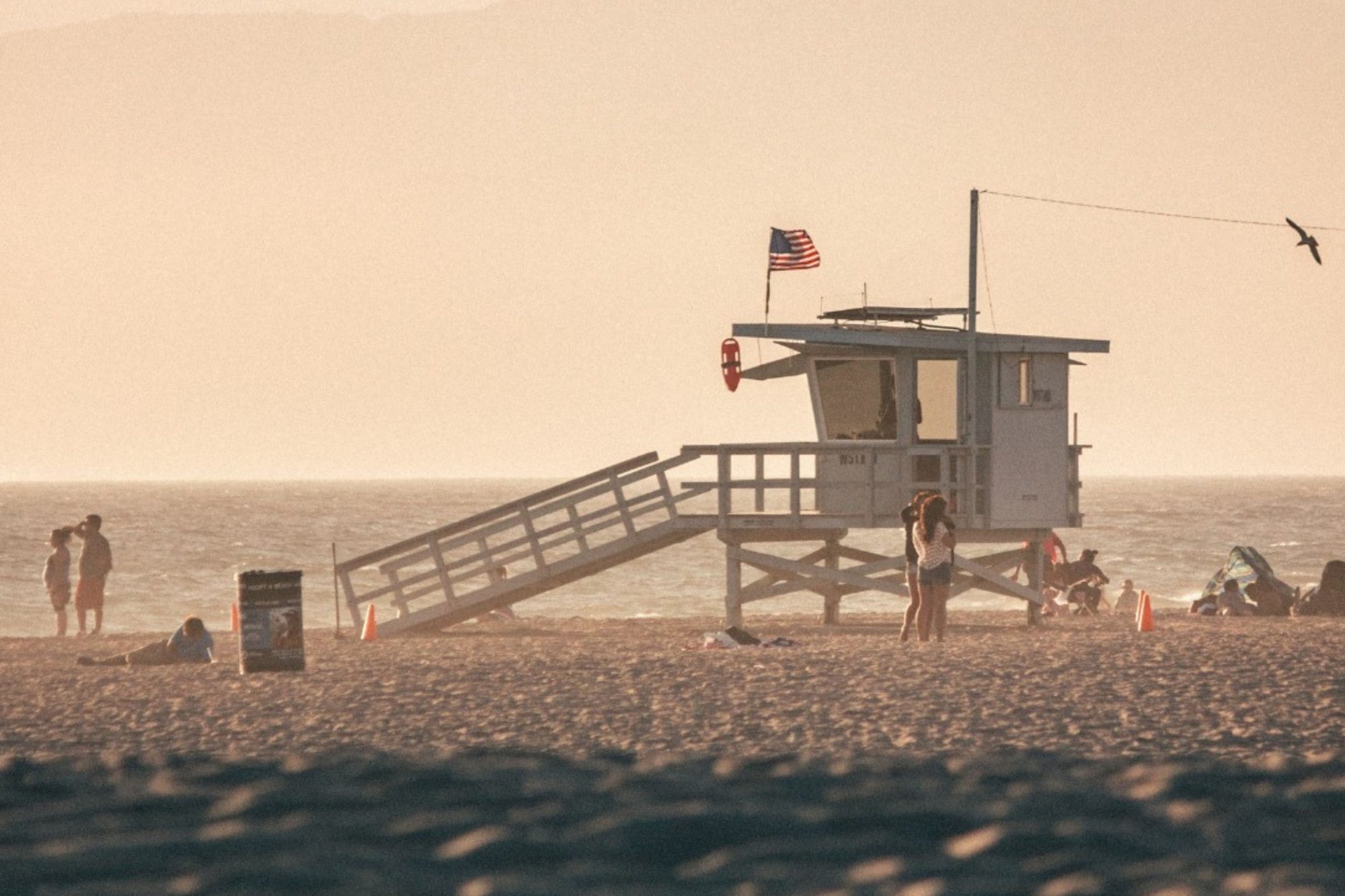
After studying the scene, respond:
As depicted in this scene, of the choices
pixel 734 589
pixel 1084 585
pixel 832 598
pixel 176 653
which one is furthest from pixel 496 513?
pixel 1084 585

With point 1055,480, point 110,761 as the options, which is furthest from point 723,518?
point 110,761

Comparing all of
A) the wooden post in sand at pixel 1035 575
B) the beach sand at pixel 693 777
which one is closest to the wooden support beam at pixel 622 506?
the wooden post in sand at pixel 1035 575

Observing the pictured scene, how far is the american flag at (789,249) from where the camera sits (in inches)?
1072

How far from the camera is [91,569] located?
1088 inches

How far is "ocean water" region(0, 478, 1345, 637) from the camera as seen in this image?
45.0m

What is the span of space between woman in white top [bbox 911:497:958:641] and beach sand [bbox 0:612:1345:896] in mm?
1805

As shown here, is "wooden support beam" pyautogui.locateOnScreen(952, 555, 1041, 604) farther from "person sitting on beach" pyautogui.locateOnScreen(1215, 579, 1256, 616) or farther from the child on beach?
the child on beach

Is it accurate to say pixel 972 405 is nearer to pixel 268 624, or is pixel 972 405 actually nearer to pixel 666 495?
pixel 666 495

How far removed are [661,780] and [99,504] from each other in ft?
500

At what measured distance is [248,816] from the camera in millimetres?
Result: 10953

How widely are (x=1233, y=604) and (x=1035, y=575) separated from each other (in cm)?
456

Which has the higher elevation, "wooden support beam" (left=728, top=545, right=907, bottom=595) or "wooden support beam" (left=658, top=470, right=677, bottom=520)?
"wooden support beam" (left=658, top=470, right=677, bottom=520)

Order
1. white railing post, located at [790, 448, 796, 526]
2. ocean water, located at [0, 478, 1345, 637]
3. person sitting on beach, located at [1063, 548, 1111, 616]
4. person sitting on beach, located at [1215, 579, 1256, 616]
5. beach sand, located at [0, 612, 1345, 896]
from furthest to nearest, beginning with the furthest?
ocean water, located at [0, 478, 1345, 637], person sitting on beach, located at [1063, 548, 1111, 616], person sitting on beach, located at [1215, 579, 1256, 616], white railing post, located at [790, 448, 796, 526], beach sand, located at [0, 612, 1345, 896]

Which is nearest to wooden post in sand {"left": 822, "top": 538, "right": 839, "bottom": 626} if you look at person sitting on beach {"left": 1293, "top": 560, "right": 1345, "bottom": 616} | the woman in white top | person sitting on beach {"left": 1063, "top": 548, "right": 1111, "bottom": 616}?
person sitting on beach {"left": 1063, "top": 548, "right": 1111, "bottom": 616}
